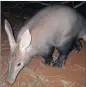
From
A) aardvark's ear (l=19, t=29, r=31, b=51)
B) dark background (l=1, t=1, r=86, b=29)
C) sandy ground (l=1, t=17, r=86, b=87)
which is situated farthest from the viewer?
dark background (l=1, t=1, r=86, b=29)

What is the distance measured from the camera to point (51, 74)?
3705 millimetres

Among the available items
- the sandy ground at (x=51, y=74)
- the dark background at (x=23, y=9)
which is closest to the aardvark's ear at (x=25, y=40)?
the sandy ground at (x=51, y=74)

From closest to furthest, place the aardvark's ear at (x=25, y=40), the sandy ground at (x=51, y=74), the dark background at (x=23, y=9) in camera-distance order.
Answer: the aardvark's ear at (x=25, y=40)
the sandy ground at (x=51, y=74)
the dark background at (x=23, y=9)

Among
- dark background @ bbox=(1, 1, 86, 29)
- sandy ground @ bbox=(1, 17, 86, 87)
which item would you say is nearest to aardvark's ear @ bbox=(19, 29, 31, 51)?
sandy ground @ bbox=(1, 17, 86, 87)

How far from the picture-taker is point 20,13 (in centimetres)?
567

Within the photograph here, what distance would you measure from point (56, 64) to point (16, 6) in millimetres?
2464

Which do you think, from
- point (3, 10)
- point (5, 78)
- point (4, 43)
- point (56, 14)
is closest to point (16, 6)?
point (3, 10)

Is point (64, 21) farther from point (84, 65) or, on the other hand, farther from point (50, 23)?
point (84, 65)

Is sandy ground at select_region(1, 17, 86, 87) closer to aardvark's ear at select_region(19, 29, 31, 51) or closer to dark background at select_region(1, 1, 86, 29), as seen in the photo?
aardvark's ear at select_region(19, 29, 31, 51)

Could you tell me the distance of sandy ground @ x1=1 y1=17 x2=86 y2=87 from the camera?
3467 mm

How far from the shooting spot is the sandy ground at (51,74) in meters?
3.47

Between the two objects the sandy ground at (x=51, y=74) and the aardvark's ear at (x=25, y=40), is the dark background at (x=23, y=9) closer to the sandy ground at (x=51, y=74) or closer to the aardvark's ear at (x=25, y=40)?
the sandy ground at (x=51, y=74)

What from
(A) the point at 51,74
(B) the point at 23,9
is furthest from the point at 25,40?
(B) the point at 23,9

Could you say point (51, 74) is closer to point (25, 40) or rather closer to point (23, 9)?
point (25, 40)
